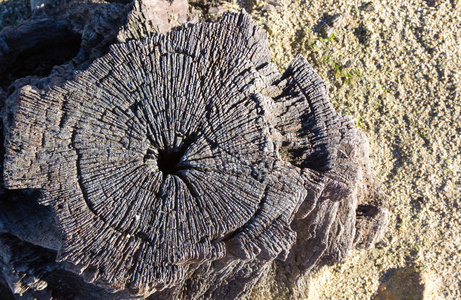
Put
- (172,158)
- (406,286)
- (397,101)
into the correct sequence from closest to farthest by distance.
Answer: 1. (172,158)
2. (406,286)
3. (397,101)

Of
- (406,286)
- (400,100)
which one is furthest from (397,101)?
(406,286)

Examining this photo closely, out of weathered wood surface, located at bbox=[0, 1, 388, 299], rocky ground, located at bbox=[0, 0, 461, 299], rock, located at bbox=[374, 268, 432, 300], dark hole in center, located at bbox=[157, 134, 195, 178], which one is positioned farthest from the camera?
rocky ground, located at bbox=[0, 0, 461, 299]

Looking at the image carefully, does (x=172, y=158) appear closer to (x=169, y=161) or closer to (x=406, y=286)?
(x=169, y=161)

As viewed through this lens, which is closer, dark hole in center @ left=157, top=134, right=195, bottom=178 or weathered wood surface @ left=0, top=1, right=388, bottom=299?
weathered wood surface @ left=0, top=1, right=388, bottom=299

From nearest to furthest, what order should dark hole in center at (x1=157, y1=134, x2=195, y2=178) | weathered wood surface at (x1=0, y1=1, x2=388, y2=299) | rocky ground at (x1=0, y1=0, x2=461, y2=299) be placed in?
weathered wood surface at (x1=0, y1=1, x2=388, y2=299)
dark hole in center at (x1=157, y1=134, x2=195, y2=178)
rocky ground at (x1=0, y1=0, x2=461, y2=299)

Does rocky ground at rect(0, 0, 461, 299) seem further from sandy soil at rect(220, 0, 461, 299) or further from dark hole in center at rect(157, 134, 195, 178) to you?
dark hole in center at rect(157, 134, 195, 178)

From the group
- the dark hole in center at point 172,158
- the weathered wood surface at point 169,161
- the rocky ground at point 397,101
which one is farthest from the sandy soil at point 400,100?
the dark hole in center at point 172,158

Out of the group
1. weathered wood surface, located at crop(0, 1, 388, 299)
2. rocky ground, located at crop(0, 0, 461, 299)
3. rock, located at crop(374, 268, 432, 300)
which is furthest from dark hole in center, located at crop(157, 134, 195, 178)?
rock, located at crop(374, 268, 432, 300)
